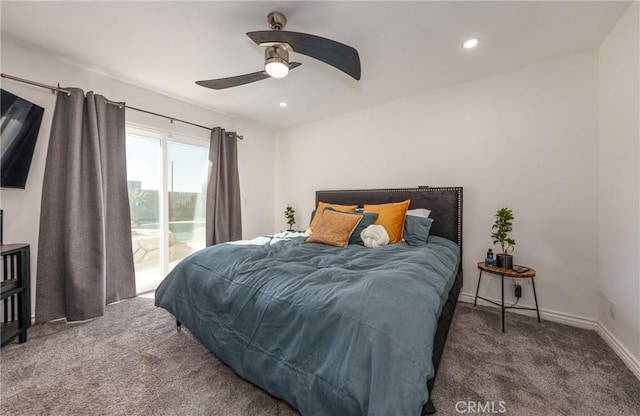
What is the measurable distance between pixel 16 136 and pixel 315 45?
2667 mm

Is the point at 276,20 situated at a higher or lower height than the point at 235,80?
higher

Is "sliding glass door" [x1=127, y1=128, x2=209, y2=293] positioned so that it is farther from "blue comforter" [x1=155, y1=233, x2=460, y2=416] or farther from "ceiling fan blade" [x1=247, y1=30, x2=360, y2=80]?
"ceiling fan blade" [x1=247, y1=30, x2=360, y2=80]

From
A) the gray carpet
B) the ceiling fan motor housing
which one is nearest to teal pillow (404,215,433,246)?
the gray carpet

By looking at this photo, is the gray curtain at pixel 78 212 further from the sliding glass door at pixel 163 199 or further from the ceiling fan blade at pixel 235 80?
the ceiling fan blade at pixel 235 80

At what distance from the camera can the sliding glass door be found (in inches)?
121

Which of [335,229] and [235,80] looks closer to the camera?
[235,80]

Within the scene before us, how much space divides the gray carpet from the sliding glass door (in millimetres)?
1112

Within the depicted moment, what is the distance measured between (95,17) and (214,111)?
1892 mm

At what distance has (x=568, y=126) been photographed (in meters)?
2.29

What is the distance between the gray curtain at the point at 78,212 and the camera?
2305 mm

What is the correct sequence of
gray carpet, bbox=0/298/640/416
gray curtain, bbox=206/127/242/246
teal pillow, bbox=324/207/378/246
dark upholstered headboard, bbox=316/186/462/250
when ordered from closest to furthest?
gray carpet, bbox=0/298/640/416 < teal pillow, bbox=324/207/378/246 < dark upholstered headboard, bbox=316/186/462/250 < gray curtain, bbox=206/127/242/246

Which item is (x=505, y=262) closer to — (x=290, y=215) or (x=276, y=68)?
(x=276, y=68)

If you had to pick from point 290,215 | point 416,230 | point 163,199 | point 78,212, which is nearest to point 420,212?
point 416,230

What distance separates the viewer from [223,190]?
12.3ft
